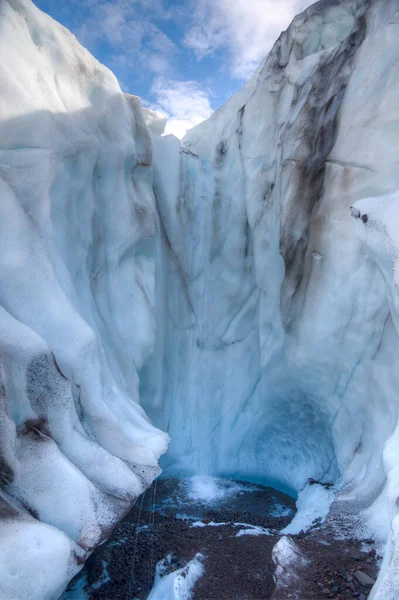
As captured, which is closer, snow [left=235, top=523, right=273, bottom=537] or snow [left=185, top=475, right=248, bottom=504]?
snow [left=235, top=523, right=273, bottom=537]

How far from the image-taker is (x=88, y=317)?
416cm

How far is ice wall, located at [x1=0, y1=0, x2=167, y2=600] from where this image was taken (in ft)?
9.23

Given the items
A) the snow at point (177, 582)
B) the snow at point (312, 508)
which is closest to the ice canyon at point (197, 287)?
the snow at point (312, 508)

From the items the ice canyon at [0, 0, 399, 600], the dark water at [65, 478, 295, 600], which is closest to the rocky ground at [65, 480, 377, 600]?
the dark water at [65, 478, 295, 600]

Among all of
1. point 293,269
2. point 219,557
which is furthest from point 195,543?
point 293,269

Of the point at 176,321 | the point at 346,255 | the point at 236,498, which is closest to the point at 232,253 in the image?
the point at 176,321

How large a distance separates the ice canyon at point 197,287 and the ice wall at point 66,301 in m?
0.02

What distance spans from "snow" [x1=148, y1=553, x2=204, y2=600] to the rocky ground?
0.17 ft

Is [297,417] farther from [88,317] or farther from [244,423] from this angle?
[88,317]

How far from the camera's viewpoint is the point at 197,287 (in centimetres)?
601

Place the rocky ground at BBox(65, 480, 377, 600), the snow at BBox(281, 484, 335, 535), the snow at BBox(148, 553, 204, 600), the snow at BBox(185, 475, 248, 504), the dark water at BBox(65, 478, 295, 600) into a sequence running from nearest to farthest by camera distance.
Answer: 1. the rocky ground at BBox(65, 480, 377, 600)
2. the snow at BBox(148, 553, 204, 600)
3. the dark water at BBox(65, 478, 295, 600)
4. the snow at BBox(281, 484, 335, 535)
5. the snow at BBox(185, 475, 248, 504)

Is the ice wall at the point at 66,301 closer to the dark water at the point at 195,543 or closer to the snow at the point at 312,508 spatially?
the dark water at the point at 195,543

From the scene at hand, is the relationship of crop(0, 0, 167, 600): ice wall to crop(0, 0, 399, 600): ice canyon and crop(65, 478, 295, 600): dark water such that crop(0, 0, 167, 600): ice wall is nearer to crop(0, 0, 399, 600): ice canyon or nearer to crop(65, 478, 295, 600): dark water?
crop(0, 0, 399, 600): ice canyon

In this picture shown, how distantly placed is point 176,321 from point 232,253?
1195 millimetres
